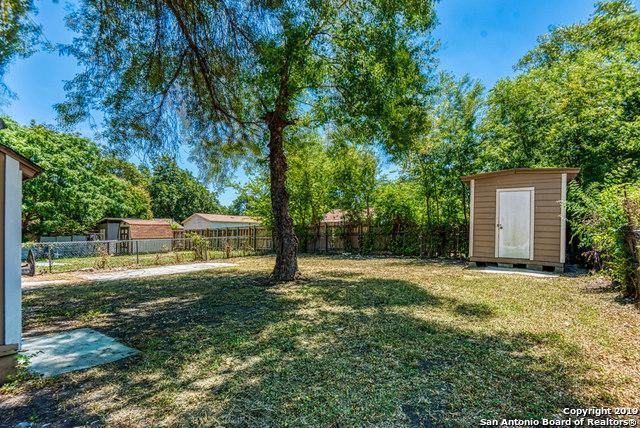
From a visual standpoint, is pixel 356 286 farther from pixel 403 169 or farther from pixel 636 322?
pixel 403 169

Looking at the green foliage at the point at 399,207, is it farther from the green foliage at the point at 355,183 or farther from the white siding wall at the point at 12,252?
the white siding wall at the point at 12,252

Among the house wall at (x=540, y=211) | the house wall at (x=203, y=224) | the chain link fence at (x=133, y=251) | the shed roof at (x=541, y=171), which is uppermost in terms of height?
the shed roof at (x=541, y=171)

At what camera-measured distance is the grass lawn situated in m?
1.99

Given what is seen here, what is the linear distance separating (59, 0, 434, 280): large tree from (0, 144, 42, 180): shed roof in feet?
10.4

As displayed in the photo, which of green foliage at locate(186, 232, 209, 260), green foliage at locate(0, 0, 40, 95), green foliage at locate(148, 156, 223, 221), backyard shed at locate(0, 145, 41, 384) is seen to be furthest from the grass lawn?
green foliage at locate(148, 156, 223, 221)

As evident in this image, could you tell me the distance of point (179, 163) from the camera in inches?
273

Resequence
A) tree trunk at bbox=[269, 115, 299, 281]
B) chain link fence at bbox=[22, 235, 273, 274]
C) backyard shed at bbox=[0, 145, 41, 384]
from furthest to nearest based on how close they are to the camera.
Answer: chain link fence at bbox=[22, 235, 273, 274], tree trunk at bbox=[269, 115, 299, 281], backyard shed at bbox=[0, 145, 41, 384]

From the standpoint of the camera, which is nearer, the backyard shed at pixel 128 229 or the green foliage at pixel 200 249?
the green foliage at pixel 200 249

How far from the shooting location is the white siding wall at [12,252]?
2.45 meters

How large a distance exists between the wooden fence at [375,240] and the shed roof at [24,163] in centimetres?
1056

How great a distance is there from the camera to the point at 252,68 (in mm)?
5492

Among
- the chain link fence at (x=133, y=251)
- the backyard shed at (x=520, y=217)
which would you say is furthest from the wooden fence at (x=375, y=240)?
the backyard shed at (x=520, y=217)

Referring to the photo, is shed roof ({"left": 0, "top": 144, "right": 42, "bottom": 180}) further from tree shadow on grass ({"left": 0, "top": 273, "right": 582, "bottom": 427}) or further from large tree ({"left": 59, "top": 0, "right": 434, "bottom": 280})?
large tree ({"left": 59, "top": 0, "right": 434, "bottom": 280})

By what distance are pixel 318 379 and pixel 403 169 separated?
10.6 meters
